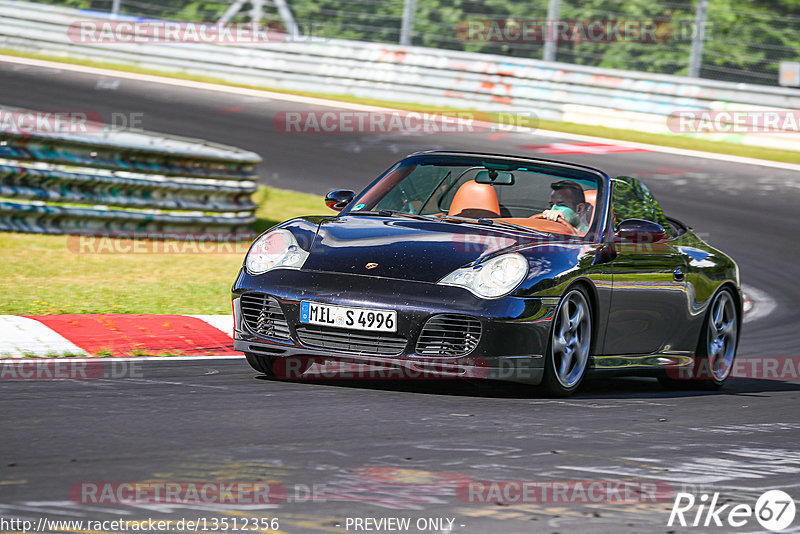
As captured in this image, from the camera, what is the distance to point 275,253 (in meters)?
6.75

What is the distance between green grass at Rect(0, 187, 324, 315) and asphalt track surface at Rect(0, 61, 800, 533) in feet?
6.19

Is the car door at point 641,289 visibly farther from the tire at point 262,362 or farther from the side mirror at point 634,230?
the tire at point 262,362

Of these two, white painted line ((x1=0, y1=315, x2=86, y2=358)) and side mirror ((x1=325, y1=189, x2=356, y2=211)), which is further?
side mirror ((x1=325, y1=189, x2=356, y2=211))

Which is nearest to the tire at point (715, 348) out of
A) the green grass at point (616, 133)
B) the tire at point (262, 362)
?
the tire at point (262, 362)

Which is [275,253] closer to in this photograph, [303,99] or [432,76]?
[432,76]

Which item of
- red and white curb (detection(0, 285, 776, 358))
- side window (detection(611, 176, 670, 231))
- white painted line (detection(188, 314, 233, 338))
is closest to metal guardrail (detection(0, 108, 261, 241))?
white painted line (detection(188, 314, 233, 338))

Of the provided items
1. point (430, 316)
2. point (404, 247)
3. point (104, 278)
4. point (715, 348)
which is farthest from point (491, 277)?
point (104, 278)

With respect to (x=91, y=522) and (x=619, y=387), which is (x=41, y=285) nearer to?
(x=619, y=387)

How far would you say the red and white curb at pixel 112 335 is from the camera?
7352 mm

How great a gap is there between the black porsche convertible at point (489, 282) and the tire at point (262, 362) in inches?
0.4

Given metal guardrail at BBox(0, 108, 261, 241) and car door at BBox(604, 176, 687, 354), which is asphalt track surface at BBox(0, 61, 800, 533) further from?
metal guardrail at BBox(0, 108, 261, 241)

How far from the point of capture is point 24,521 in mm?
3709

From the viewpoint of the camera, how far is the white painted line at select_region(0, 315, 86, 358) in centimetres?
719

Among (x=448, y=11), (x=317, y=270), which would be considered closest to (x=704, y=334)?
(x=317, y=270)
